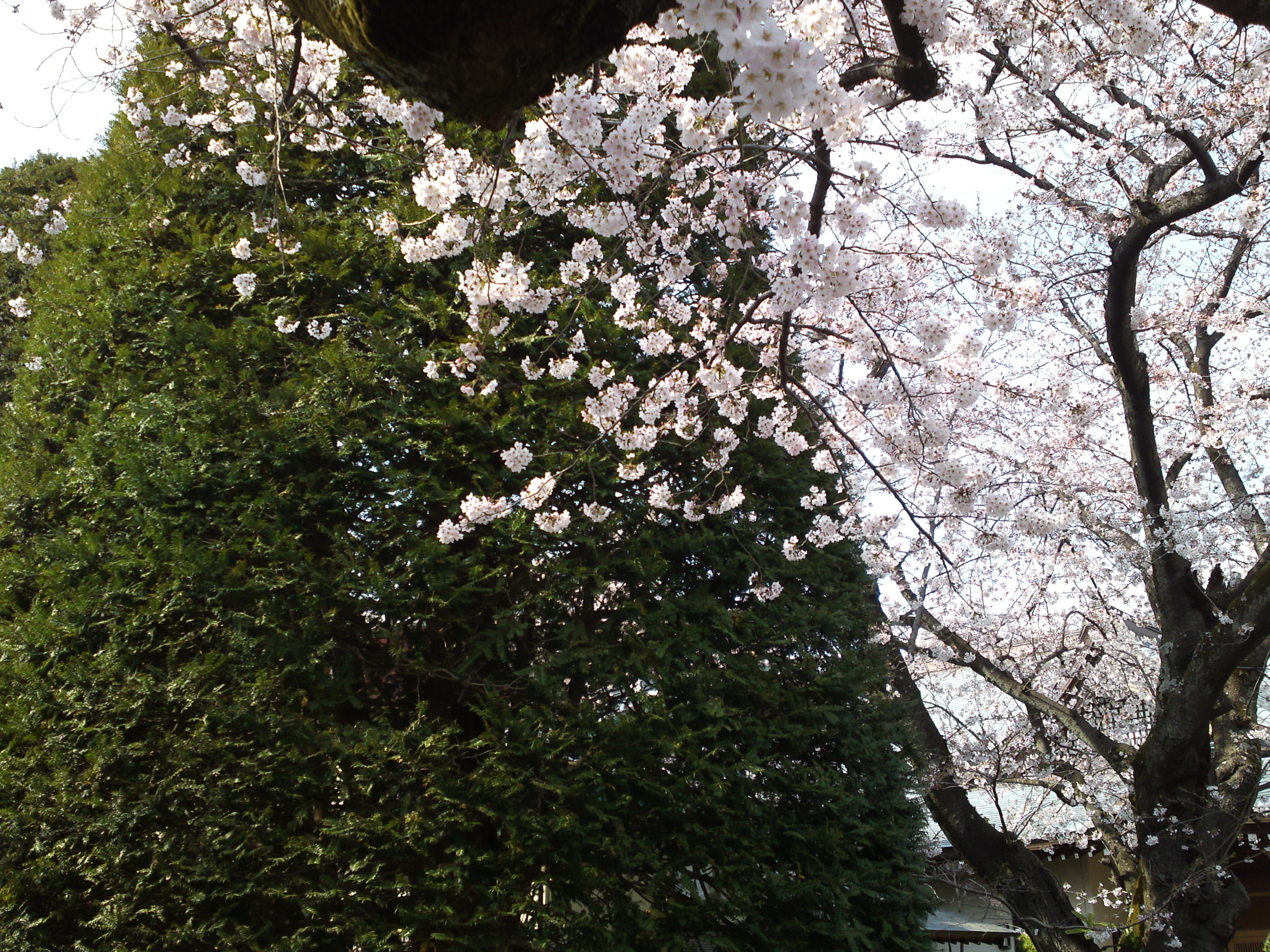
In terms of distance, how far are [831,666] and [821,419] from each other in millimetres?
1452

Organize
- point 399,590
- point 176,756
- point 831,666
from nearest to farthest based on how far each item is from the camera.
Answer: point 176,756 → point 399,590 → point 831,666

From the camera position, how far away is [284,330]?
13.6 feet

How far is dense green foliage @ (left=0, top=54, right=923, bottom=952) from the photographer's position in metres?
3.35

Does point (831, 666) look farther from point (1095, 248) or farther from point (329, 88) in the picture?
point (1095, 248)

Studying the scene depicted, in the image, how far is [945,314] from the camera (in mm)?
6438

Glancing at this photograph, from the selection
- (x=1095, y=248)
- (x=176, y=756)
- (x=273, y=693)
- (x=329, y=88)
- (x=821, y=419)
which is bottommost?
Result: (x=176, y=756)

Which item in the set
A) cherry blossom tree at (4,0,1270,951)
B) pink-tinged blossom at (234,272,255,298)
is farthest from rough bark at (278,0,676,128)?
pink-tinged blossom at (234,272,255,298)

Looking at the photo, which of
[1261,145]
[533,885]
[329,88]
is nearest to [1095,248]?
[1261,145]

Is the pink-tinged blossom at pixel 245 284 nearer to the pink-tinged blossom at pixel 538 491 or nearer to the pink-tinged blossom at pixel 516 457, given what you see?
the pink-tinged blossom at pixel 516 457

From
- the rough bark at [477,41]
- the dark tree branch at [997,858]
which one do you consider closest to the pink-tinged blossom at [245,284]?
the rough bark at [477,41]

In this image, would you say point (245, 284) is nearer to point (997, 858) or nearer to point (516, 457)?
point (516, 457)

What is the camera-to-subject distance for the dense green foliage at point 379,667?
3352 millimetres

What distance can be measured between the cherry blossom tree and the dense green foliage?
0.22 m

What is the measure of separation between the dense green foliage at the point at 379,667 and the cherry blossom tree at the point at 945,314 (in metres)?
0.22
